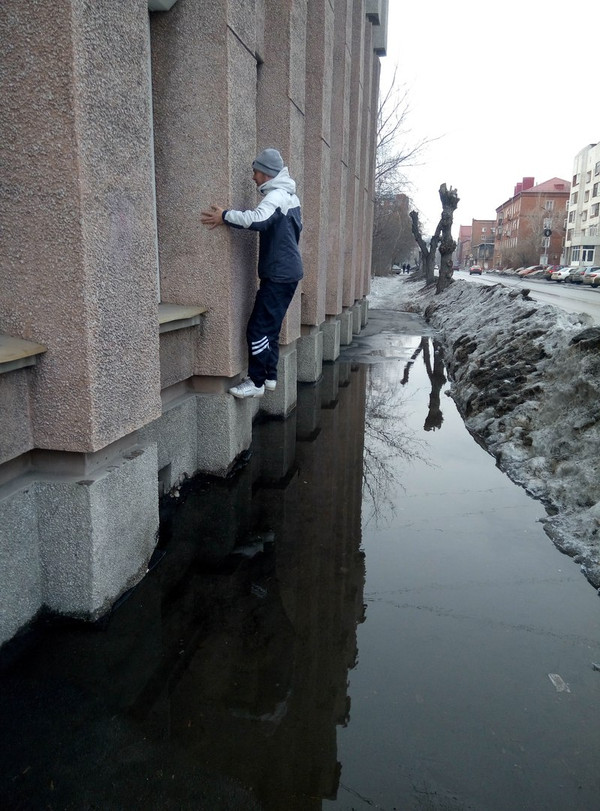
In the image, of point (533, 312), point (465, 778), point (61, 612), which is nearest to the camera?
point (465, 778)

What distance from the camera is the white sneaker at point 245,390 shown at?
5.12 metres

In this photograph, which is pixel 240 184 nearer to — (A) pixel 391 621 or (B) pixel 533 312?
(A) pixel 391 621

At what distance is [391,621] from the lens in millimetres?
3221

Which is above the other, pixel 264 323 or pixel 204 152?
pixel 204 152

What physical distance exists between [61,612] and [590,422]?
13.9 feet

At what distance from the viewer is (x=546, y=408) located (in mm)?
6004

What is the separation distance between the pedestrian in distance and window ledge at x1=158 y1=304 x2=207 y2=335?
642 millimetres

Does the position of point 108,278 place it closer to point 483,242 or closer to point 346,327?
point 346,327

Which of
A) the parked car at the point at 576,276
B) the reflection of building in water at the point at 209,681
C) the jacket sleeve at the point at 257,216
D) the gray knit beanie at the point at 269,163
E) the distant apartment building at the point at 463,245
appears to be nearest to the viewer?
the reflection of building in water at the point at 209,681

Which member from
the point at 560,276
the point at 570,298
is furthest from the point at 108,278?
the point at 560,276

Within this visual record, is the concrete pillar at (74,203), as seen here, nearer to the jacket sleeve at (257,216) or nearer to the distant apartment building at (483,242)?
the jacket sleeve at (257,216)

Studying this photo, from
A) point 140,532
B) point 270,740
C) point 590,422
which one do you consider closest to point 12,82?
point 140,532

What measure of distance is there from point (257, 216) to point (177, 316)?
109 cm

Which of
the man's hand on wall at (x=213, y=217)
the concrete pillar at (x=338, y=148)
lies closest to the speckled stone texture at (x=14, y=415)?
the man's hand on wall at (x=213, y=217)
